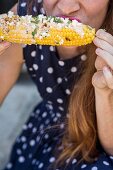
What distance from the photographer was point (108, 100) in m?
1.98

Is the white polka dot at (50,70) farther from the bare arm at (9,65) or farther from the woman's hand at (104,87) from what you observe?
the woman's hand at (104,87)

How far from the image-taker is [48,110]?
101 inches

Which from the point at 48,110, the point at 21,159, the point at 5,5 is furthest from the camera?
the point at 5,5

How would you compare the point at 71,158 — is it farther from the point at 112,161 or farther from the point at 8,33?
the point at 8,33

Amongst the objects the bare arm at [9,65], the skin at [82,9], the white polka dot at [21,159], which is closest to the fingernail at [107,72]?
the skin at [82,9]

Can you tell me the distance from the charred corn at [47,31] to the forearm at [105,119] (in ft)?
0.92

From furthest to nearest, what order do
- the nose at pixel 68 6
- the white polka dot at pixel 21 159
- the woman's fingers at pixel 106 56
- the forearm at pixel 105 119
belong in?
the white polka dot at pixel 21 159 → the forearm at pixel 105 119 → the nose at pixel 68 6 → the woman's fingers at pixel 106 56

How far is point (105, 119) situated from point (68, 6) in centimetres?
49

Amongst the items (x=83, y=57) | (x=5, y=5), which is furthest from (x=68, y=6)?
(x=5, y=5)

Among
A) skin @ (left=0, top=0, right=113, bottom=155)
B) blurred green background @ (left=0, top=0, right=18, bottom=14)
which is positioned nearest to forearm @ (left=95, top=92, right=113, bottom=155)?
skin @ (left=0, top=0, right=113, bottom=155)

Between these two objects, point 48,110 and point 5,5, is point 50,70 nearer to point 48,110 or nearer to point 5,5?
point 48,110

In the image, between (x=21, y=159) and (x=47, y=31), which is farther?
(x=21, y=159)

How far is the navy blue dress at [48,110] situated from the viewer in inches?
84.9

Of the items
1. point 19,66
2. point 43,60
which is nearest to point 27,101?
point 19,66
